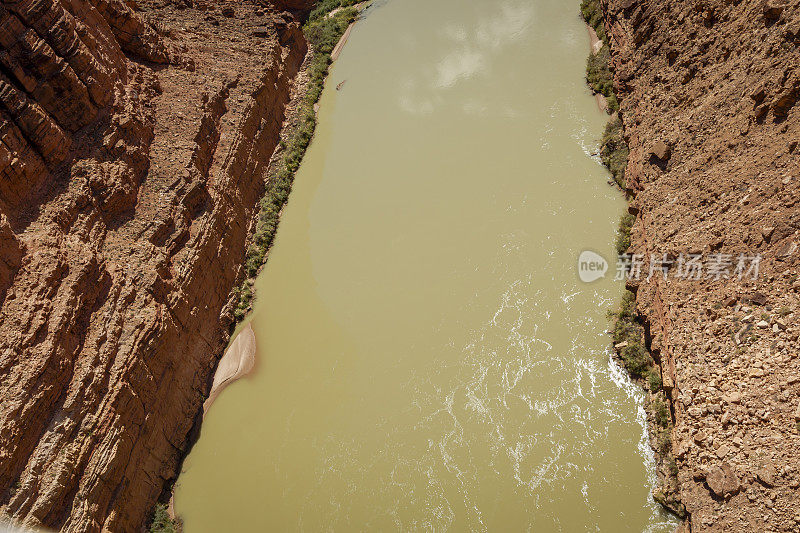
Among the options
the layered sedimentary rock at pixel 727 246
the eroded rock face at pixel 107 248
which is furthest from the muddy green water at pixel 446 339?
the eroded rock face at pixel 107 248

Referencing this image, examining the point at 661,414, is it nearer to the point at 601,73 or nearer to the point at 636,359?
the point at 636,359

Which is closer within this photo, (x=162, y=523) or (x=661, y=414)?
(x=661, y=414)

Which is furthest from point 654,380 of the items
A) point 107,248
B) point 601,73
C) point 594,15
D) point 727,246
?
point 594,15

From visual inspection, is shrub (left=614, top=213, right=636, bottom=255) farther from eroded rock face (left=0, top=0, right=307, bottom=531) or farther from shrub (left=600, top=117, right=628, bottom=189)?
eroded rock face (left=0, top=0, right=307, bottom=531)

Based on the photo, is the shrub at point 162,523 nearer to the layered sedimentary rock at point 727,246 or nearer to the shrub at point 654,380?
the layered sedimentary rock at point 727,246

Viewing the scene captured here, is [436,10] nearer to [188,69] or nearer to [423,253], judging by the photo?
[188,69]

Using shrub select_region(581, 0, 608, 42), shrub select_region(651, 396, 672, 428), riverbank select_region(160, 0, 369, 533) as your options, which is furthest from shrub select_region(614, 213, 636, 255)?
riverbank select_region(160, 0, 369, 533)

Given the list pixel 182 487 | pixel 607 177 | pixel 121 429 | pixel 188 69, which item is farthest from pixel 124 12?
pixel 607 177
